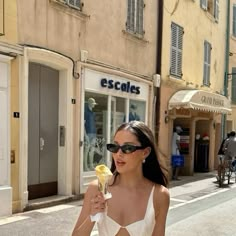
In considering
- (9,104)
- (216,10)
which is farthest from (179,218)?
(216,10)

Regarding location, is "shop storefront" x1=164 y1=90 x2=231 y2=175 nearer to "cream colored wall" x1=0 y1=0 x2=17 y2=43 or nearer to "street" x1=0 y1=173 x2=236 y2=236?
"street" x1=0 y1=173 x2=236 y2=236

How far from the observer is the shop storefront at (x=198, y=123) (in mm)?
15773

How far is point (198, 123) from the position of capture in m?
20.1

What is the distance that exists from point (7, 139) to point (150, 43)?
7.12 meters

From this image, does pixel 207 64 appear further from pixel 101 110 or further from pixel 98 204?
pixel 98 204

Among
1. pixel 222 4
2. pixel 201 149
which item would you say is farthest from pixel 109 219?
pixel 222 4

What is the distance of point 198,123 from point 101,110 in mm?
8927

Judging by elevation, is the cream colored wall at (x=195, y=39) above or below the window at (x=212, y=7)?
below

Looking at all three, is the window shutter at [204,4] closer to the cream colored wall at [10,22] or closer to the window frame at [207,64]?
the window frame at [207,64]

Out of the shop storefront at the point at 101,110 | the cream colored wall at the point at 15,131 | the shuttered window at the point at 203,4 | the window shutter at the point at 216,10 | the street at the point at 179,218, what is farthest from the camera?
the window shutter at the point at 216,10

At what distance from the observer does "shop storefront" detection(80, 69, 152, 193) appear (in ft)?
36.9

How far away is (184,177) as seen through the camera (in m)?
17.0

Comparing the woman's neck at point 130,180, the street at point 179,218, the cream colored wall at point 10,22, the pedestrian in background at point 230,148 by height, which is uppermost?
the cream colored wall at point 10,22

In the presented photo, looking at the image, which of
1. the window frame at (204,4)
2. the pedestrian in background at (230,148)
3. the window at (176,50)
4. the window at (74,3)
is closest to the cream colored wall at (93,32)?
the window at (74,3)
